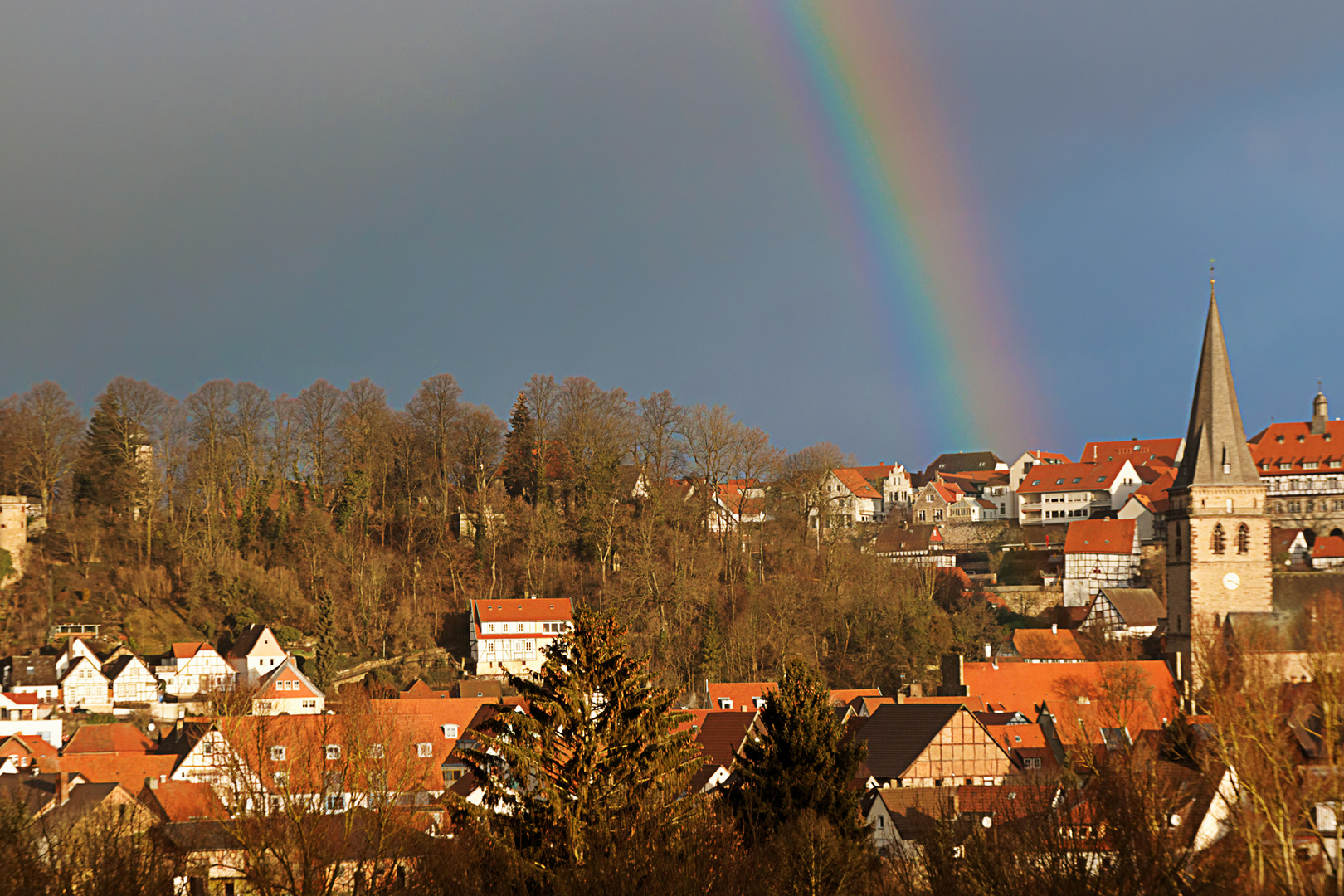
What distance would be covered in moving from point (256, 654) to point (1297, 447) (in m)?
68.3

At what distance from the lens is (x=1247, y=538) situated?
219 feet

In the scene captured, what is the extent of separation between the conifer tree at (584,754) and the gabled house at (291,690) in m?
38.9

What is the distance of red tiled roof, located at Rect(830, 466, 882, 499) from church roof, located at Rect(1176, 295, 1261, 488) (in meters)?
43.8

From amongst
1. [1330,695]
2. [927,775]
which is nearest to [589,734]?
[1330,695]

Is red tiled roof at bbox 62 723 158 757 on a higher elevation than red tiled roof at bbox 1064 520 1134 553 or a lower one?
lower

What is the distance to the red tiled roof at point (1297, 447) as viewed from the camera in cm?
9225

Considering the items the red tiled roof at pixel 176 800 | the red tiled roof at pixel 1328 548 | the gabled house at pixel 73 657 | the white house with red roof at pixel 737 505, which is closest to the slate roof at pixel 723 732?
the red tiled roof at pixel 176 800

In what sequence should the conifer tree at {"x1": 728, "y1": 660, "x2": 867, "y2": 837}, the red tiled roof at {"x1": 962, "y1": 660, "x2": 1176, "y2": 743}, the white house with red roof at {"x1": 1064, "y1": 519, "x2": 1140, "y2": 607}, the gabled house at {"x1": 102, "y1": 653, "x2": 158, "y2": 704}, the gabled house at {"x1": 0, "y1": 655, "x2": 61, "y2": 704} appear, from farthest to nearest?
the white house with red roof at {"x1": 1064, "y1": 519, "x2": 1140, "y2": 607} → the gabled house at {"x1": 102, "y1": 653, "x2": 158, "y2": 704} → the gabled house at {"x1": 0, "y1": 655, "x2": 61, "y2": 704} → the red tiled roof at {"x1": 962, "y1": 660, "x2": 1176, "y2": 743} → the conifer tree at {"x1": 728, "y1": 660, "x2": 867, "y2": 837}

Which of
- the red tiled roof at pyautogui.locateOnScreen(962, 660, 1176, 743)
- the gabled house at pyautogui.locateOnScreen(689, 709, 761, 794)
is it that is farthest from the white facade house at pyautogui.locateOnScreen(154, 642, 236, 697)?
the red tiled roof at pyautogui.locateOnScreen(962, 660, 1176, 743)

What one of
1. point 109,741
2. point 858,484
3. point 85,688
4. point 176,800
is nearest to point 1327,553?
point 858,484

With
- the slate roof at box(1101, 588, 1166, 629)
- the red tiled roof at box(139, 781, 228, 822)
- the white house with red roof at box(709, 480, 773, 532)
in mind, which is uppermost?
the white house with red roof at box(709, 480, 773, 532)

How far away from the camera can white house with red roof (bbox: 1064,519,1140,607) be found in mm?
82125

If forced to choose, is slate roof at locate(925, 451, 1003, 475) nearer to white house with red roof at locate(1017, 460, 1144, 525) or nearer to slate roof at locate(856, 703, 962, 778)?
white house with red roof at locate(1017, 460, 1144, 525)

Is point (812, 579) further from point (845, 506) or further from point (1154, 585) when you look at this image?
point (1154, 585)
